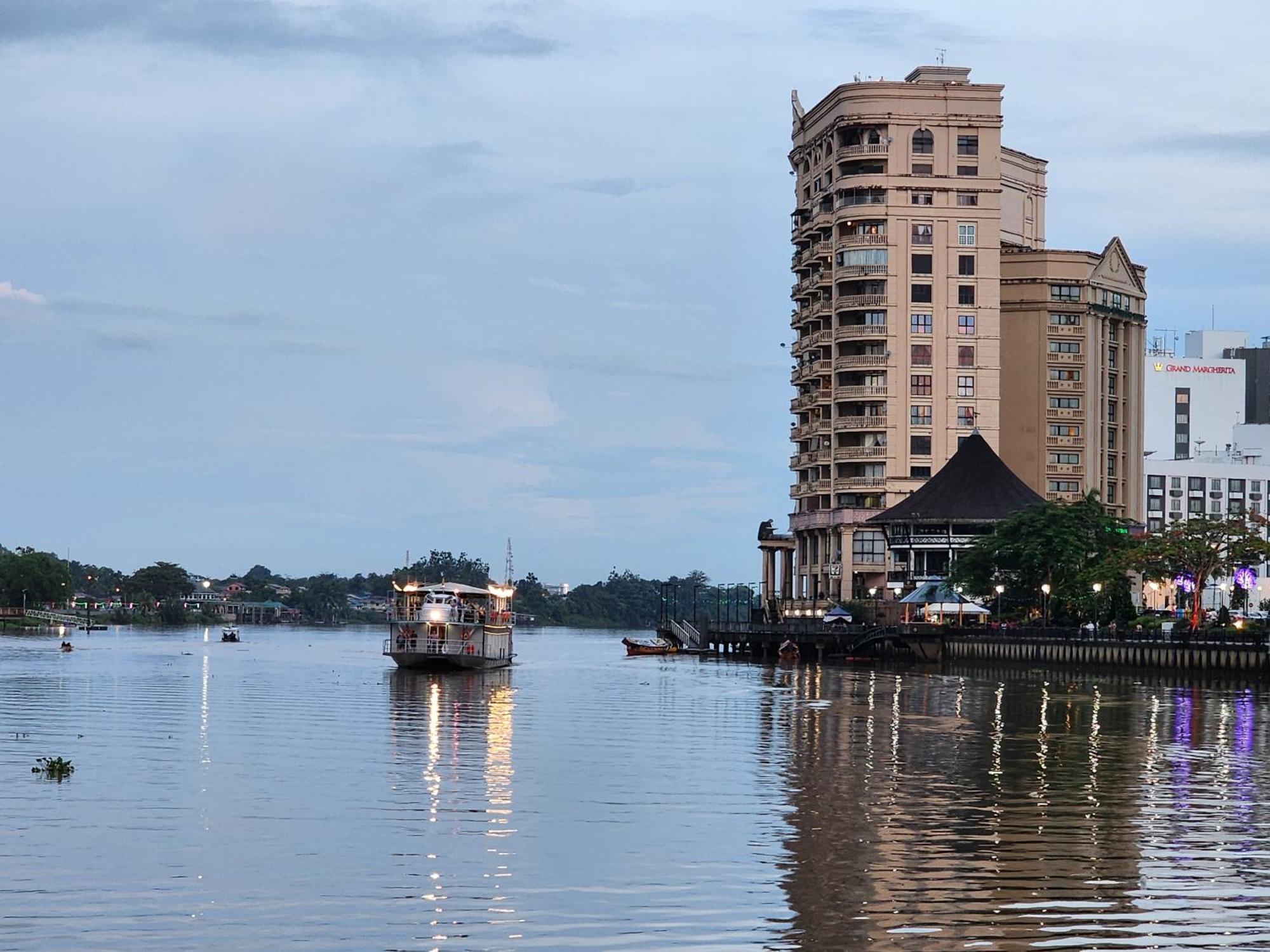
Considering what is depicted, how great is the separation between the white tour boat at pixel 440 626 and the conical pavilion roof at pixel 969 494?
63.4 m

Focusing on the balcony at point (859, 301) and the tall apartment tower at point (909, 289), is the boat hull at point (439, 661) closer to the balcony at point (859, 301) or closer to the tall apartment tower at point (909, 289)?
the tall apartment tower at point (909, 289)

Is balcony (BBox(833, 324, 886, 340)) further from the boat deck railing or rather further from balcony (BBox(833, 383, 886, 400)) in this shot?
the boat deck railing

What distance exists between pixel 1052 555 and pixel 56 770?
114m

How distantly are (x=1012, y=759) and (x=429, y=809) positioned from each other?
22025 mm

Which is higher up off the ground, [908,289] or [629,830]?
[908,289]

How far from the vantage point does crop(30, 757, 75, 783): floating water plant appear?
46906 mm

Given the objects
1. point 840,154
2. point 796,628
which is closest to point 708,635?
point 796,628

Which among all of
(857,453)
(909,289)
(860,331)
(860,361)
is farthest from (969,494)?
(909,289)

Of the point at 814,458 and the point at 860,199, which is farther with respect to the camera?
the point at 814,458

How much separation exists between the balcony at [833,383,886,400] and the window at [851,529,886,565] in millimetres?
13496

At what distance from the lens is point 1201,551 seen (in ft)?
428

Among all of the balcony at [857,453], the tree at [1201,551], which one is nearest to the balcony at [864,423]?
the balcony at [857,453]

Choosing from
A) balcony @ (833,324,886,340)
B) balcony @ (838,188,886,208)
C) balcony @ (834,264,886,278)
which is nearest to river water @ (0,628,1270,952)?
balcony @ (833,324,886,340)

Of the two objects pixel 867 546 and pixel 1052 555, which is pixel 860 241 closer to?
pixel 867 546
